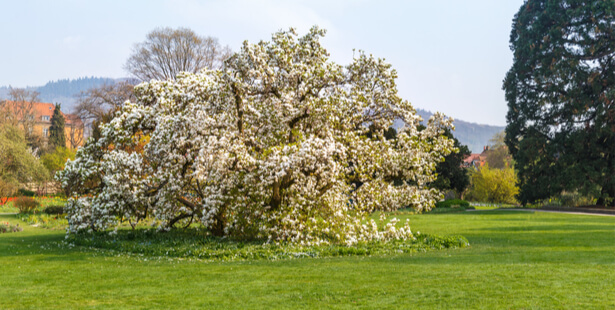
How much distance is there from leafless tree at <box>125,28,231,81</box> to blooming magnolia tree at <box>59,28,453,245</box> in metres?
28.3

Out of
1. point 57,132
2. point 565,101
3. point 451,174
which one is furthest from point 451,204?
point 57,132

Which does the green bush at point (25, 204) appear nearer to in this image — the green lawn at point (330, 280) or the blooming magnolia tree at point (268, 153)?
the blooming magnolia tree at point (268, 153)

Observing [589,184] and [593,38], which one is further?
[593,38]

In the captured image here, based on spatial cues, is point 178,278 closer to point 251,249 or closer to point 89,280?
point 89,280

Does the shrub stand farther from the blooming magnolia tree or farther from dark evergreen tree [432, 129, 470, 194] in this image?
dark evergreen tree [432, 129, 470, 194]

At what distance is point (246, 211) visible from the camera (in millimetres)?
15797

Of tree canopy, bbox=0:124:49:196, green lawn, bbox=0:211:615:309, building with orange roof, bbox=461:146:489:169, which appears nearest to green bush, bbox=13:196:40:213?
tree canopy, bbox=0:124:49:196

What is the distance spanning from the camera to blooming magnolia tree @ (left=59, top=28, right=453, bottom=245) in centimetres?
1509

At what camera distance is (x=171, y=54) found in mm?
46062

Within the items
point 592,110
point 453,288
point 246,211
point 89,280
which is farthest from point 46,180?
point 592,110

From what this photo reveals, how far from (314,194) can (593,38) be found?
31792 mm

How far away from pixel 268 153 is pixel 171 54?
1347 inches

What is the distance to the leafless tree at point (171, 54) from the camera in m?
45.9

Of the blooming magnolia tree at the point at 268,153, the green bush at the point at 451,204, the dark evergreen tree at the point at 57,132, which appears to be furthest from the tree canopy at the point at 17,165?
the dark evergreen tree at the point at 57,132
